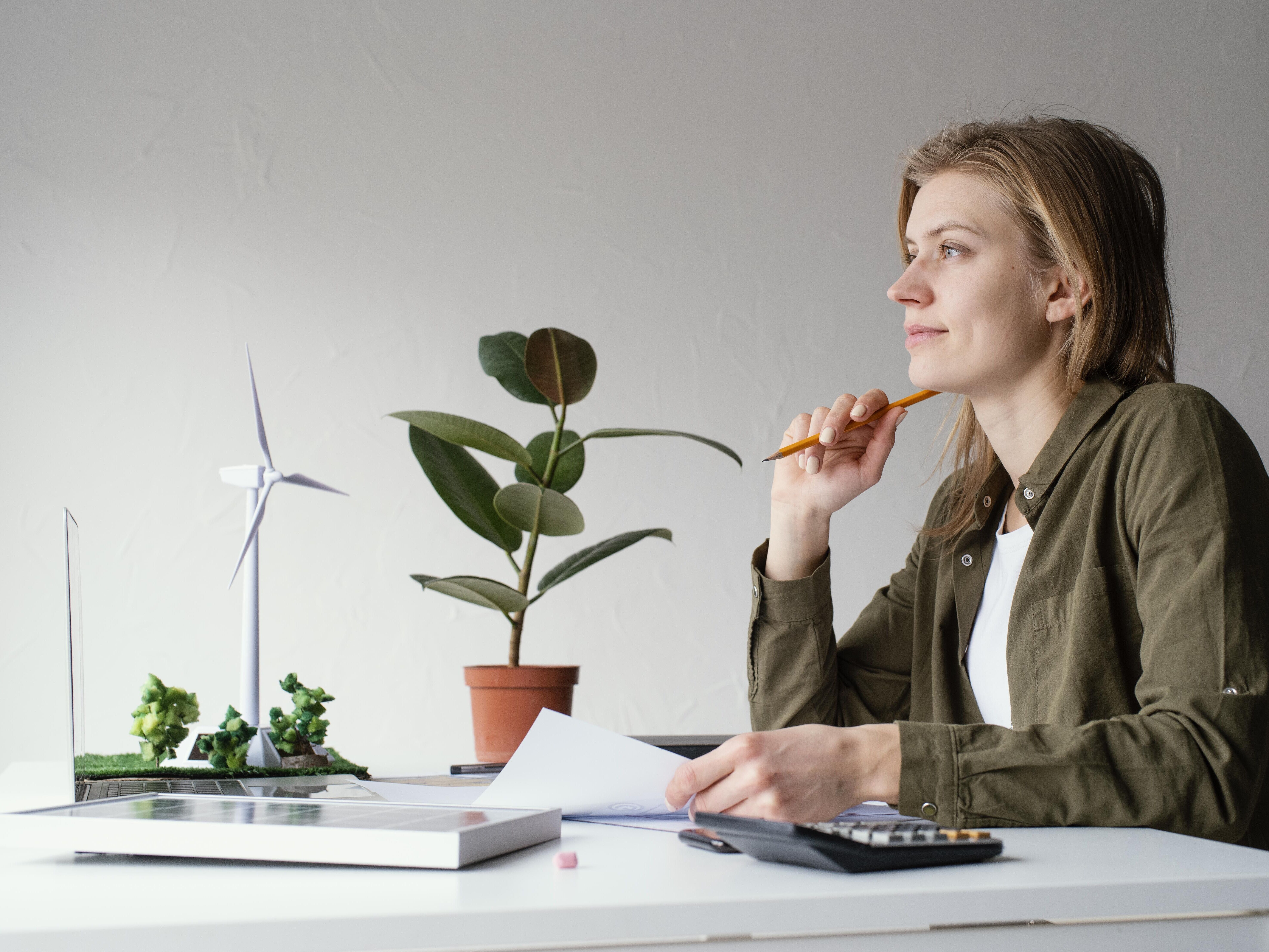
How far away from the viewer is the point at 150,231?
198 centimetres

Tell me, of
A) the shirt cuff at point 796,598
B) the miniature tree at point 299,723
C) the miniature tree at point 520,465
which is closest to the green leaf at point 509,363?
the miniature tree at point 520,465

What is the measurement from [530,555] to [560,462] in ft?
0.46

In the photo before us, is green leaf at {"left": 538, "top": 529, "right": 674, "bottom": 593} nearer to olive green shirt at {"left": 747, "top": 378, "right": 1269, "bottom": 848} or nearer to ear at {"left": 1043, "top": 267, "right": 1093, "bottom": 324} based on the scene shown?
olive green shirt at {"left": 747, "top": 378, "right": 1269, "bottom": 848}

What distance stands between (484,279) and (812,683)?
131 centimetres

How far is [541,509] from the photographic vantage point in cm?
106

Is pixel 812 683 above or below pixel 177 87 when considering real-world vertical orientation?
below

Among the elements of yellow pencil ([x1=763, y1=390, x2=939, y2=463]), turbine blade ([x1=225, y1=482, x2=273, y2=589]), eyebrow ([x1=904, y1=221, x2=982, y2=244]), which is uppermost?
eyebrow ([x1=904, y1=221, x2=982, y2=244])

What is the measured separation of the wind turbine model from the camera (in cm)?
87

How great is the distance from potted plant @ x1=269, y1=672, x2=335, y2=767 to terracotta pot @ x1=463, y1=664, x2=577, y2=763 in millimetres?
194

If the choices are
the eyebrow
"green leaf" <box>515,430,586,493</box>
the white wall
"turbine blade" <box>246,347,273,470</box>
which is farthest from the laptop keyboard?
the white wall

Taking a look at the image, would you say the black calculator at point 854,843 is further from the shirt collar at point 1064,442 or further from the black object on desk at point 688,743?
the shirt collar at point 1064,442

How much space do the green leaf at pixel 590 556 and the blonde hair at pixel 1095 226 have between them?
18.3 inches

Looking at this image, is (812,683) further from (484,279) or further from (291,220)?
(291,220)

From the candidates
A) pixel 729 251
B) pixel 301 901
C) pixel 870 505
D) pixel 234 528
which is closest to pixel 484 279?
pixel 729 251
